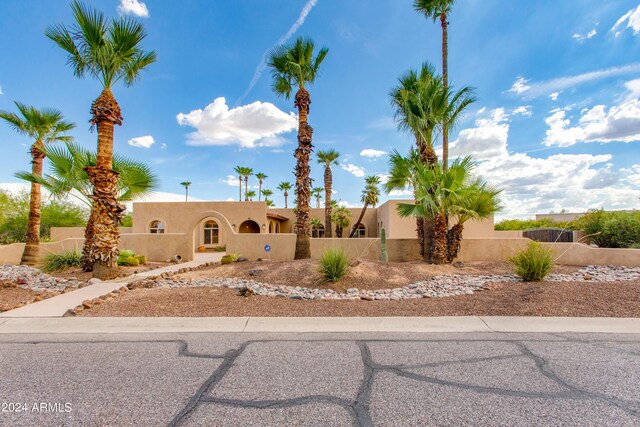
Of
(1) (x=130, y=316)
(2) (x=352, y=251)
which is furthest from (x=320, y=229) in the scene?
(1) (x=130, y=316)

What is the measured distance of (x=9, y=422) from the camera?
2.63 m

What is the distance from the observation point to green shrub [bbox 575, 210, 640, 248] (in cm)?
1477

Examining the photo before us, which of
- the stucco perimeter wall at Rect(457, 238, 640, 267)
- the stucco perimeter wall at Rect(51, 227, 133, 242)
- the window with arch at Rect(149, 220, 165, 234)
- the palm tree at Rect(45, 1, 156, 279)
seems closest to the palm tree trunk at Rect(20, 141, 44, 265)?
the palm tree at Rect(45, 1, 156, 279)

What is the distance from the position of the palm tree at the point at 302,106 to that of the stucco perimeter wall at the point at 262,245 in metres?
2.16

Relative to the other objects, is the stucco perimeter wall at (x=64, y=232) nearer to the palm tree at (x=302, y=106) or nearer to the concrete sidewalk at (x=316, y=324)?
the palm tree at (x=302, y=106)

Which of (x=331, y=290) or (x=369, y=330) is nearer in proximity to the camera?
(x=369, y=330)

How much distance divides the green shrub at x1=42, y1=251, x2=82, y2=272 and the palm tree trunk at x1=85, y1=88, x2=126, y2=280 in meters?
3.69

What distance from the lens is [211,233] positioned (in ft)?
90.0

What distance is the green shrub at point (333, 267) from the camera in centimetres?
917

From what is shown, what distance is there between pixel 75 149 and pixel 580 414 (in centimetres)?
1645

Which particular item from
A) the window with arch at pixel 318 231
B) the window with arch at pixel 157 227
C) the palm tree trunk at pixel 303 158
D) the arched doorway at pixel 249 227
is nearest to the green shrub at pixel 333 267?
the palm tree trunk at pixel 303 158

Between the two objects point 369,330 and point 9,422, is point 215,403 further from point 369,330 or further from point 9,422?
point 369,330

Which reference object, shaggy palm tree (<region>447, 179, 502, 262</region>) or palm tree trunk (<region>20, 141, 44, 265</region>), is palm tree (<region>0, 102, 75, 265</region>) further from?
shaggy palm tree (<region>447, 179, 502, 262</region>)

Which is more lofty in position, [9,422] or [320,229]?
[320,229]
